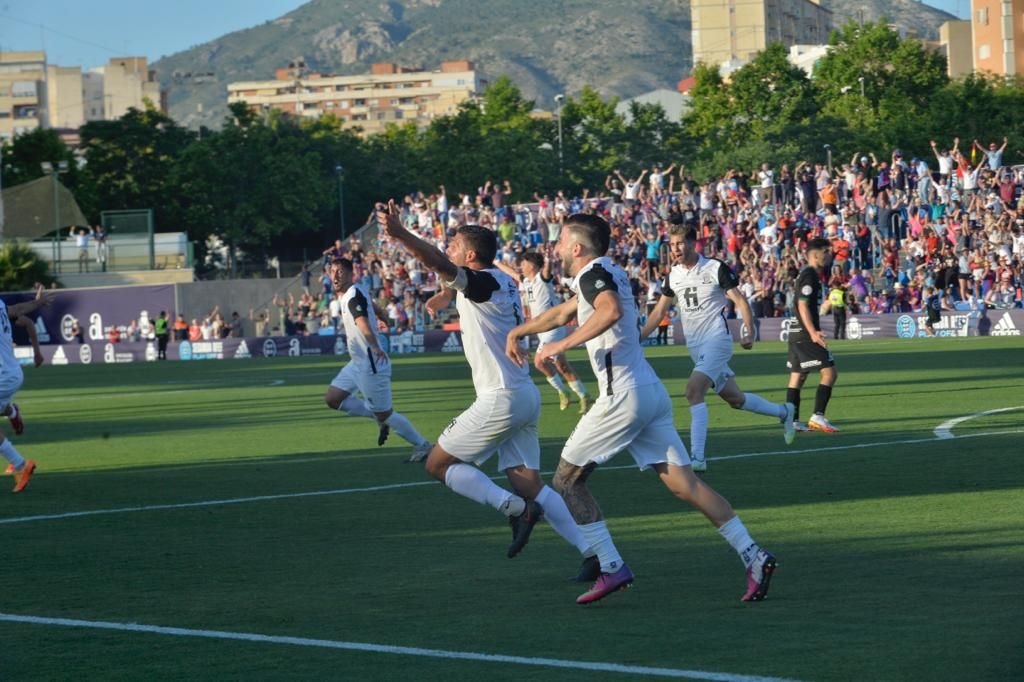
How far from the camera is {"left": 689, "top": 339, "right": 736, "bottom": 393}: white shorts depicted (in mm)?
14523

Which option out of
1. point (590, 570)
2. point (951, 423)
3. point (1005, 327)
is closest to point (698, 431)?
point (951, 423)

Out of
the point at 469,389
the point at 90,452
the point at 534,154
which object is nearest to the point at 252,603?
the point at 90,452

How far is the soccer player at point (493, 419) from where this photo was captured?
9062mm

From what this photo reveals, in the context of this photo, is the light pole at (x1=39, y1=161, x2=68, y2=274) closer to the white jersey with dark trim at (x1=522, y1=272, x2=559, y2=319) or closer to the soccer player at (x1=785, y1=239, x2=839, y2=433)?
the white jersey with dark trim at (x1=522, y1=272, x2=559, y2=319)

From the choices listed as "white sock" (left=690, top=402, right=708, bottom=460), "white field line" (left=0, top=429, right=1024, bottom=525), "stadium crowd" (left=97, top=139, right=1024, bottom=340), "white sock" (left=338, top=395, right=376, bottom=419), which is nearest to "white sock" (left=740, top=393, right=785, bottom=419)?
"white field line" (left=0, top=429, right=1024, bottom=525)

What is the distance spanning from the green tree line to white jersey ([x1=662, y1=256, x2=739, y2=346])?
219ft

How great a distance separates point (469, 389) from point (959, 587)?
845 inches

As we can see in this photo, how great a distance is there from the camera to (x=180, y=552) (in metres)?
10.6

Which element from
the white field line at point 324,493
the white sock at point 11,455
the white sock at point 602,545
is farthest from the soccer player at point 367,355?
the white sock at point 602,545

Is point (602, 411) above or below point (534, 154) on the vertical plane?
below

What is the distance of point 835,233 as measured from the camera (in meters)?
44.6

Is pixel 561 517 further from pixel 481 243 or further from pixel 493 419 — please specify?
pixel 481 243

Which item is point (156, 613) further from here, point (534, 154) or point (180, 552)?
point (534, 154)

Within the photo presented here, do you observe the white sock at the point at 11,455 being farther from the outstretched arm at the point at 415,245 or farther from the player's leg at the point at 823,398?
the player's leg at the point at 823,398
